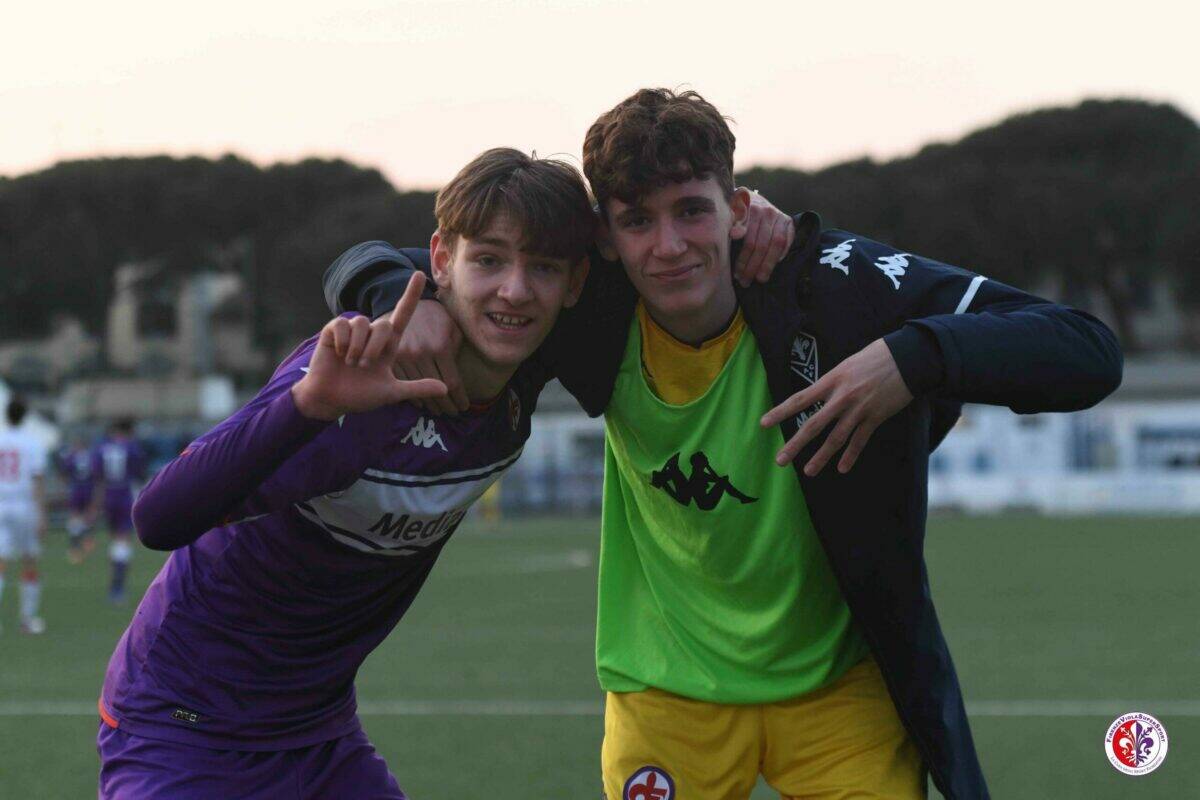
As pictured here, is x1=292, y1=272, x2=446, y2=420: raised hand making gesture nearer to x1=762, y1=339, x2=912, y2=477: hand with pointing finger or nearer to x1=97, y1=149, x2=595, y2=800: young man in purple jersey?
x1=97, y1=149, x2=595, y2=800: young man in purple jersey

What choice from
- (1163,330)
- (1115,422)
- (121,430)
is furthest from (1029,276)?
(121,430)

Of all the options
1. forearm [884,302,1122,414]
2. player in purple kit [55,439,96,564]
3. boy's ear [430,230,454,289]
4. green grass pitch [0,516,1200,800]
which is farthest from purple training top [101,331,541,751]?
player in purple kit [55,439,96,564]

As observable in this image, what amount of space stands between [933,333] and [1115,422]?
121 ft

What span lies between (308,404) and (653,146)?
991mm

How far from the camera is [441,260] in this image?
4.03 metres

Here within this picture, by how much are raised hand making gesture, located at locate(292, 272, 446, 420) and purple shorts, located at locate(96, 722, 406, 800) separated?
93 centimetres

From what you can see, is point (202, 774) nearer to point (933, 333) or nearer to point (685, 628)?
point (685, 628)

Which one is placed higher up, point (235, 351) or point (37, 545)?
point (37, 545)

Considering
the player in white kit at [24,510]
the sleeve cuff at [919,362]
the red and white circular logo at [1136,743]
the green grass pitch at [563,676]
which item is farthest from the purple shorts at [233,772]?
the player in white kit at [24,510]

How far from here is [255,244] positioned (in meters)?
74.8

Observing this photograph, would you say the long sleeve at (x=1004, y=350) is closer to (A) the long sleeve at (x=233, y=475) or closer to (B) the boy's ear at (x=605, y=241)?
(B) the boy's ear at (x=605, y=241)

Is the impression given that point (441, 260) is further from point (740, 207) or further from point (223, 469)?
point (223, 469)

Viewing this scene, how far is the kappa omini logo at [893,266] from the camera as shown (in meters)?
3.87

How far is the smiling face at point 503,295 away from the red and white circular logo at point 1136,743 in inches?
189
